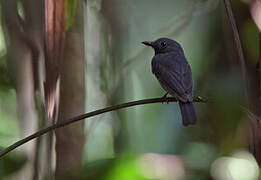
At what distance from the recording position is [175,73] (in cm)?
261

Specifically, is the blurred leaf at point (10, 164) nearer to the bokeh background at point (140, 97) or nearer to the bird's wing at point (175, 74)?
the bokeh background at point (140, 97)

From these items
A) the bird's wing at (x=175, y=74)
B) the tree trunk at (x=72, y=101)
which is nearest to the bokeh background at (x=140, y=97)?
the tree trunk at (x=72, y=101)

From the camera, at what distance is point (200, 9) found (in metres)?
2.80

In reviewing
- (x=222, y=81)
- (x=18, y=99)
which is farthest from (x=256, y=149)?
(x=18, y=99)

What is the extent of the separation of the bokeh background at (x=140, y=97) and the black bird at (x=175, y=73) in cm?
9

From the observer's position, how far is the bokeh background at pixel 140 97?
2.00 m

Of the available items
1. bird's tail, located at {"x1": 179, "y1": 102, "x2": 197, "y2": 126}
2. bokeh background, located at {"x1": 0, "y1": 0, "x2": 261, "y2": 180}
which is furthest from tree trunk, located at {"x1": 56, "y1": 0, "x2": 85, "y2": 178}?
bird's tail, located at {"x1": 179, "y1": 102, "x2": 197, "y2": 126}

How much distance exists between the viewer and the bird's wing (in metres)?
2.38

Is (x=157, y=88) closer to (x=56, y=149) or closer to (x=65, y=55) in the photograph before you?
(x=65, y=55)

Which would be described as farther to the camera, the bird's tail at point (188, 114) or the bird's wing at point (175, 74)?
the bird's wing at point (175, 74)

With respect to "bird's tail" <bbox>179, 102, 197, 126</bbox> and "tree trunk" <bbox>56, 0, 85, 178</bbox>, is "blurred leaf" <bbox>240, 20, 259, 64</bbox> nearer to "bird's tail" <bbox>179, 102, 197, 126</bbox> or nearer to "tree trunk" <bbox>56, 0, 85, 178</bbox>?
"bird's tail" <bbox>179, 102, 197, 126</bbox>

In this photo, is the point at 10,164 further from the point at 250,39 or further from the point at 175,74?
the point at 250,39

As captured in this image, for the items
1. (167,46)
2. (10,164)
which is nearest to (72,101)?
(10,164)

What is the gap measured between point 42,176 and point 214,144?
3.13 feet
